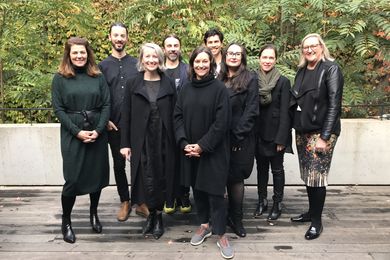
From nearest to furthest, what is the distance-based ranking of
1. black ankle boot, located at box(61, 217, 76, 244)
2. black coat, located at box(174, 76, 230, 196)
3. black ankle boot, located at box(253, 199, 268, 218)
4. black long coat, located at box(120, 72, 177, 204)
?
black coat, located at box(174, 76, 230, 196) → black long coat, located at box(120, 72, 177, 204) → black ankle boot, located at box(61, 217, 76, 244) → black ankle boot, located at box(253, 199, 268, 218)

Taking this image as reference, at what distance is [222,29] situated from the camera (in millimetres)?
5922

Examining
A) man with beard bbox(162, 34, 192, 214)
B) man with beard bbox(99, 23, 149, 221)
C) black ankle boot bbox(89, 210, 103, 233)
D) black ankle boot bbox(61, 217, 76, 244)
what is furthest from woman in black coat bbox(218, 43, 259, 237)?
black ankle boot bbox(61, 217, 76, 244)

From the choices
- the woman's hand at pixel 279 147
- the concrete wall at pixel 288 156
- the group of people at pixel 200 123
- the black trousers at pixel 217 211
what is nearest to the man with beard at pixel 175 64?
the group of people at pixel 200 123

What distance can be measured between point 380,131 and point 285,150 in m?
2.28

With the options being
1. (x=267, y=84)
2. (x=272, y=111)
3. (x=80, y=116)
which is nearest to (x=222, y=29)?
(x=267, y=84)

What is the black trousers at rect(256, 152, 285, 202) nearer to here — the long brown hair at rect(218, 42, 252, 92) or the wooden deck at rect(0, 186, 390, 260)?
the wooden deck at rect(0, 186, 390, 260)

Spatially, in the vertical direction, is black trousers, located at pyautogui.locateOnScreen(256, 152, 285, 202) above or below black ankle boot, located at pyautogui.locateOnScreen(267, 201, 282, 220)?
above

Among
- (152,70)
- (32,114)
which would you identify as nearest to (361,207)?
(152,70)

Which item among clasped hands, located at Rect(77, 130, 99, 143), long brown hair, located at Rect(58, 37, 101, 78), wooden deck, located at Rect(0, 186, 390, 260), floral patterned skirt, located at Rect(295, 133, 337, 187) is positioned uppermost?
long brown hair, located at Rect(58, 37, 101, 78)

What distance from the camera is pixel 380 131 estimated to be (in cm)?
608

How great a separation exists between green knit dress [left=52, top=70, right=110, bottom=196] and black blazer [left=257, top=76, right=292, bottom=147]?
1.74 m

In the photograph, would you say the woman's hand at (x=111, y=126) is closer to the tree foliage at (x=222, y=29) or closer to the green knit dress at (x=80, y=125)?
the green knit dress at (x=80, y=125)

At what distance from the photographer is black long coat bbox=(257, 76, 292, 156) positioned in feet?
14.5

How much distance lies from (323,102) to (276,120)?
607 millimetres
